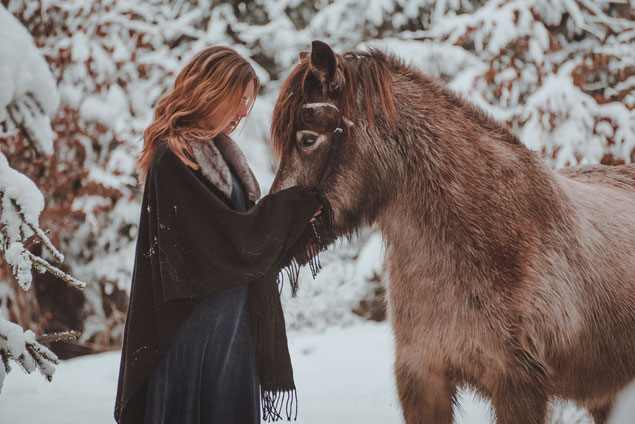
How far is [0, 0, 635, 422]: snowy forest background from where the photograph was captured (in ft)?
20.5

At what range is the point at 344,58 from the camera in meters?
2.31

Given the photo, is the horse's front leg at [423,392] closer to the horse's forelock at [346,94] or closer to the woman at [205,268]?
the woman at [205,268]

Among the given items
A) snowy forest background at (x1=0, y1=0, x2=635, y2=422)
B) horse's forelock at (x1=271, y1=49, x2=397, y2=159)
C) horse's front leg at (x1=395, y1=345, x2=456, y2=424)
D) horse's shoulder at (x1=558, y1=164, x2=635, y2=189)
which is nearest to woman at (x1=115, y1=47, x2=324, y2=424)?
horse's forelock at (x1=271, y1=49, x2=397, y2=159)

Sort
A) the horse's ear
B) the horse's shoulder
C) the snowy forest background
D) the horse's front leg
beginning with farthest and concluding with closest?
the snowy forest background
the horse's shoulder
the horse's front leg
the horse's ear

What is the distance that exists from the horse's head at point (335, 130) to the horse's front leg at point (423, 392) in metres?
0.68

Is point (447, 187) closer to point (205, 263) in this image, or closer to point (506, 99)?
point (205, 263)

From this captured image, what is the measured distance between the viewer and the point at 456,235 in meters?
2.21

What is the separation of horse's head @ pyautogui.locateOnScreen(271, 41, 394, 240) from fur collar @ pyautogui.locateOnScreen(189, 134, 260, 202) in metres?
0.13

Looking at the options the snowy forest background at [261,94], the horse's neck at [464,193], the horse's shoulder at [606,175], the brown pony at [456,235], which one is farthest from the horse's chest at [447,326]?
the snowy forest background at [261,94]

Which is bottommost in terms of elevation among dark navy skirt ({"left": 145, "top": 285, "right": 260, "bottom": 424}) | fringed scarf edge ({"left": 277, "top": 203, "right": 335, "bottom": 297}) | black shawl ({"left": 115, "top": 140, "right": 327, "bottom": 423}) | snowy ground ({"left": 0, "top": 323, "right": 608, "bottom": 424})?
snowy ground ({"left": 0, "top": 323, "right": 608, "bottom": 424})

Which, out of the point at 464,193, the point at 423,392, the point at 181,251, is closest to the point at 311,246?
the point at 181,251

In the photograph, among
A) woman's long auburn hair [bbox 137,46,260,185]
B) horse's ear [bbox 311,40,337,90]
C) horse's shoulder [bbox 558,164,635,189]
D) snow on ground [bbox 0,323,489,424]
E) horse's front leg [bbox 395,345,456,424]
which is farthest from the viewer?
Answer: snow on ground [bbox 0,323,489,424]

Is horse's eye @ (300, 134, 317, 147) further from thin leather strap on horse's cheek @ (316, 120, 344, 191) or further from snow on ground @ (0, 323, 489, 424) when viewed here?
snow on ground @ (0, 323, 489, 424)

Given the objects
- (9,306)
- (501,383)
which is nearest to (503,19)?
(501,383)
